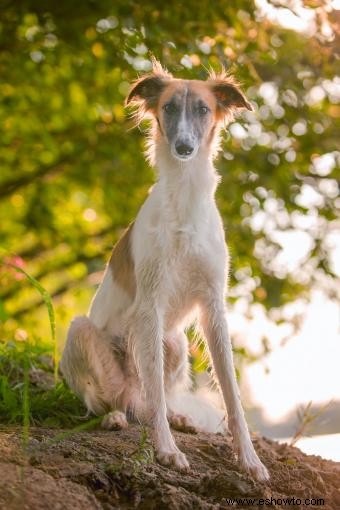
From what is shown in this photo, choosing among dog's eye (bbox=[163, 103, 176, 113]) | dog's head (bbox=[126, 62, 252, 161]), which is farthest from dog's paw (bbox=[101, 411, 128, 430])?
dog's eye (bbox=[163, 103, 176, 113])

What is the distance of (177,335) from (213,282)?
604mm

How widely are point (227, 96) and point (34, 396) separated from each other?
2.31m

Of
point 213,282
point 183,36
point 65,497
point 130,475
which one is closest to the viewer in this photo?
point 65,497

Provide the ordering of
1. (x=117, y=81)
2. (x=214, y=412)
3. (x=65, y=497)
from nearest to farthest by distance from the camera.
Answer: (x=65, y=497), (x=214, y=412), (x=117, y=81)

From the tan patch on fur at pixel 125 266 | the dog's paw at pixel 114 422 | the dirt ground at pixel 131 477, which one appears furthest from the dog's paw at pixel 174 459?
the tan patch on fur at pixel 125 266

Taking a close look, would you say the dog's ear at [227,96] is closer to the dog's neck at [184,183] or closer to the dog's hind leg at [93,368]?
the dog's neck at [184,183]

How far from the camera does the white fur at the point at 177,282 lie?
4359 millimetres

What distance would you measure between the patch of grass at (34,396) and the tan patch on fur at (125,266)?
739mm

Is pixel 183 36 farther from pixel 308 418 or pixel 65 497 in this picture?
pixel 65 497

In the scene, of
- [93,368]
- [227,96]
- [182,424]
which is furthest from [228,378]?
[227,96]

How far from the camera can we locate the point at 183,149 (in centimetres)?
434

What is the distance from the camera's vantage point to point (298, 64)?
7.13 m

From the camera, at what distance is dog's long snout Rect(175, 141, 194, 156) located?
4327 mm

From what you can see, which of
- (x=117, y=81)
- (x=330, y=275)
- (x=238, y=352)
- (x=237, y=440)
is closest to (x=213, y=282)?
(x=237, y=440)
